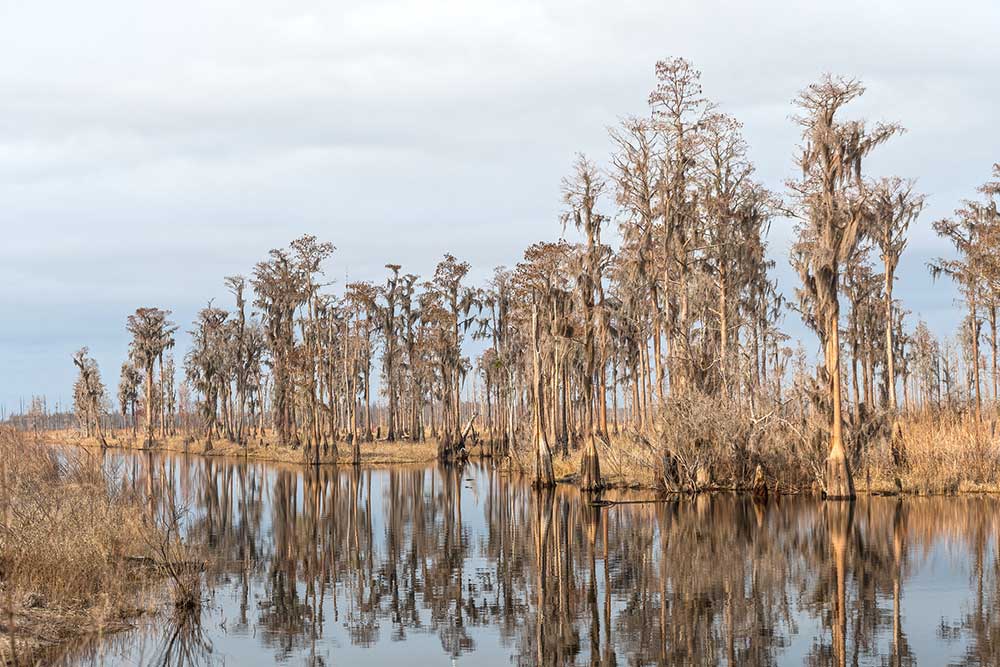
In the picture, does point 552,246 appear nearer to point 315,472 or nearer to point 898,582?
point 315,472

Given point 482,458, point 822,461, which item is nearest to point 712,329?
point 822,461

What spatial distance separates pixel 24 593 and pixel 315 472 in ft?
136

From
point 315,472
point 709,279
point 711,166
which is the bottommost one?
point 315,472

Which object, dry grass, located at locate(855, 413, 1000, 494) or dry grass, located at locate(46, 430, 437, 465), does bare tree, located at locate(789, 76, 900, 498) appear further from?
dry grass, located at locate(46, 430, 437, 465)

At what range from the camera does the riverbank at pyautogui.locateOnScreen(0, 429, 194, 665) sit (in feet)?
51.1

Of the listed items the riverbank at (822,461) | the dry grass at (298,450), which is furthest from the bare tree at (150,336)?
the riverbank at (822,461)

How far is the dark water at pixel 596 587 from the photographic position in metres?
14.7

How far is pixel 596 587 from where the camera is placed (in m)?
19.3

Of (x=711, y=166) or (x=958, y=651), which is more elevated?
(x=711, y=166)

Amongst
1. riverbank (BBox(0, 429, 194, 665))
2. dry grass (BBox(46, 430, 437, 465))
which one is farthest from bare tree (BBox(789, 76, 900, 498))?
dry grass (BBox(46, 430, 437, 465))

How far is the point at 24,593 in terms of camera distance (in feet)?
52.0

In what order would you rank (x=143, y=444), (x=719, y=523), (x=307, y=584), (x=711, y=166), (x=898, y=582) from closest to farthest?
(x=898, y=582) < (x=307, y=584) < (x=719, y=523) < (x=711, y=166) < (x=143, y=444)

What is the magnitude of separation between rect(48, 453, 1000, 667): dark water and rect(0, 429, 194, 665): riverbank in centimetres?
60

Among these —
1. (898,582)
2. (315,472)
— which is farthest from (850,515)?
(315,472)
